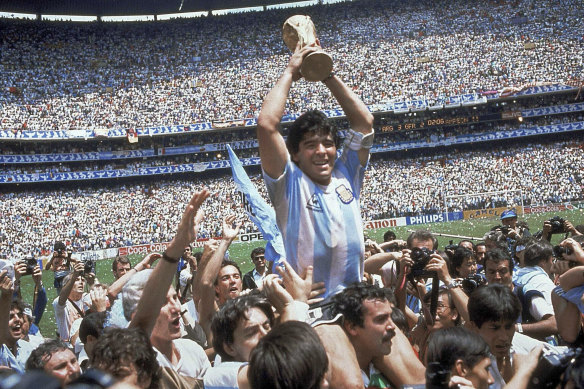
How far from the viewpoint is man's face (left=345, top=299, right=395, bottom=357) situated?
115 inches

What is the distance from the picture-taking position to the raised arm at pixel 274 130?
133 inches

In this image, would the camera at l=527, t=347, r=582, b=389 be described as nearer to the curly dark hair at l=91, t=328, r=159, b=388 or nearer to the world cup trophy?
the curly dark hair at l=91, t=328, r=159, b=388

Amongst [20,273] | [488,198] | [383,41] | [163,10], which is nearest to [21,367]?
[20,273]

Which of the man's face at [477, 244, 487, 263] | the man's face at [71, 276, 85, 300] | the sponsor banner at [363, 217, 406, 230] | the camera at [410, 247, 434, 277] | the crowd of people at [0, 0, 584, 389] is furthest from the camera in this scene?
the sponsor banner at [363, 217, 406, 230]

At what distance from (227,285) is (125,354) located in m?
2.57

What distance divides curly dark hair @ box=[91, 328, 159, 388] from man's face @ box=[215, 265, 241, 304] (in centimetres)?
243

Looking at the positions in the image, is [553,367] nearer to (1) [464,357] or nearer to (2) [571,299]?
(1) [464,357]

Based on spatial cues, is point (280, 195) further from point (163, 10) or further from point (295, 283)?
point (163, 10)

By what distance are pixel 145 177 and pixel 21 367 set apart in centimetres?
4894

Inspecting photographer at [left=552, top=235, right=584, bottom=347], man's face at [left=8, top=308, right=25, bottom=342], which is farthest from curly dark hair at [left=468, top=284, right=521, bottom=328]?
man's face at [left=8, top=308, right=25, bottom=342]

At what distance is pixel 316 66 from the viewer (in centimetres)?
361

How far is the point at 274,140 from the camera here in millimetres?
3410

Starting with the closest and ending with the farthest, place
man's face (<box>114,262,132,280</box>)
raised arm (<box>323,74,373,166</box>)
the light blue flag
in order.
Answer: raised arm (<box>323,74,373,166</box>) < the light blue flag < man's face (<box>114,262,132,280</box>)

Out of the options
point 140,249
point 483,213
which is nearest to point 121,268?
point 140,249
